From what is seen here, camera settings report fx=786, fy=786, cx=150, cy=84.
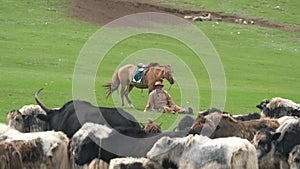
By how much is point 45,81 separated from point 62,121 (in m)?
12.1

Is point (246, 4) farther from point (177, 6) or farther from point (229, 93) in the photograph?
point (229, 93)

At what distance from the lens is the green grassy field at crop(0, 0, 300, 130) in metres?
23.5

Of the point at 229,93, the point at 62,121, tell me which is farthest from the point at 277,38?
the point at 62,121

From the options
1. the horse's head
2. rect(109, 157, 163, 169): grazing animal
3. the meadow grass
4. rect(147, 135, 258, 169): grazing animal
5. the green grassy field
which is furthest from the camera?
the meadow grass

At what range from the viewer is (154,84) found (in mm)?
21984

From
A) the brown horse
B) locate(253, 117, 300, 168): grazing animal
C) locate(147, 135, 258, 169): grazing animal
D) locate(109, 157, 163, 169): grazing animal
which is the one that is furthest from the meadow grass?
locate(109, 157, 163, 169): grazing animal

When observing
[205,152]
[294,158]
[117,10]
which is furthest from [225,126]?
[117,10]

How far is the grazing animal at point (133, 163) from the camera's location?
10578mm

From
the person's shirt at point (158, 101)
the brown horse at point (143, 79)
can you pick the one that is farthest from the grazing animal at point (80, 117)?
the brown horse at point (143, 79)

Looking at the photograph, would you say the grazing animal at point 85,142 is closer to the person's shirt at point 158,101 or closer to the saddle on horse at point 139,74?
the person's shirt at point 158,101

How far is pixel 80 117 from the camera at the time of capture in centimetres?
1317

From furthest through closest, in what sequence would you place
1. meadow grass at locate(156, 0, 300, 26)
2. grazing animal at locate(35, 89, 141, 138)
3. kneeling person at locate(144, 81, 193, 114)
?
1. meadow grass at locate(156, 0, 300, 26)
2. kneeling person at locate(144, 81, 193, 114)
3. grazing animal at locate(35, 89, 141, 138)

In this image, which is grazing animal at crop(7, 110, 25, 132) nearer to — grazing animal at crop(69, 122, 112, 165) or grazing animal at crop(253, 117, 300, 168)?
grazing animal at crop(69, 122, 112, 165)

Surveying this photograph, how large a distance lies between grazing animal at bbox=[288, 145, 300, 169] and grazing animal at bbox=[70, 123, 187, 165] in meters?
1.70
